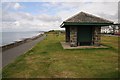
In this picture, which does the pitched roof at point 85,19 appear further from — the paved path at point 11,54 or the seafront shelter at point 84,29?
the paved path at point 11,54

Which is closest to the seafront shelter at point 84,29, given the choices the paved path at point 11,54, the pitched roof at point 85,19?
the pitched roof at point 85,19

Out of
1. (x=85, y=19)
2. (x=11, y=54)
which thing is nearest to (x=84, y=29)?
(x=85, y=19)

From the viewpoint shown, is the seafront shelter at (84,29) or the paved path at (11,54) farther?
→ the seafront shelter at (84,29)

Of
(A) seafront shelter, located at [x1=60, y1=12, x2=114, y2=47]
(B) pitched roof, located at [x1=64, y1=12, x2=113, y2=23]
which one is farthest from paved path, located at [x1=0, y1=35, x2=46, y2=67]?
Answer: (B) pitched roof, located at [x1=64, y1=12, x2=113, y2=23]

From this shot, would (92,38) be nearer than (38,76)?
No

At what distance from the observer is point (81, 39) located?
773 inches

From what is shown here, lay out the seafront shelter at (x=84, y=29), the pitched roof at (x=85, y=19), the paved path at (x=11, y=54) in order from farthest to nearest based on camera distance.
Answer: the pitched roof at (x=85, y=19), the seafront shelter at (x=84, y=29), the paved path at (x=11, y=54)

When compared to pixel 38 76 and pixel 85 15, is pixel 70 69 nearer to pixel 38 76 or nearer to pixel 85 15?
pixel 38 76

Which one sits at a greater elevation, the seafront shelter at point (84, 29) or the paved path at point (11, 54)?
the seafront shelter at point (84, 29)

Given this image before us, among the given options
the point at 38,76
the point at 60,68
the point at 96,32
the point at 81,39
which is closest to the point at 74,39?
the point at 81,39

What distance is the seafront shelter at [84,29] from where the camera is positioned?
18.3 metres

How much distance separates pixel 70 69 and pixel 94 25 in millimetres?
10637

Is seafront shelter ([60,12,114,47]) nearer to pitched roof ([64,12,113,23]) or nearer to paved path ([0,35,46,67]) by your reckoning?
pitched roof ([64,12,113,23])

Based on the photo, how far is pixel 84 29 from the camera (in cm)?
1970
